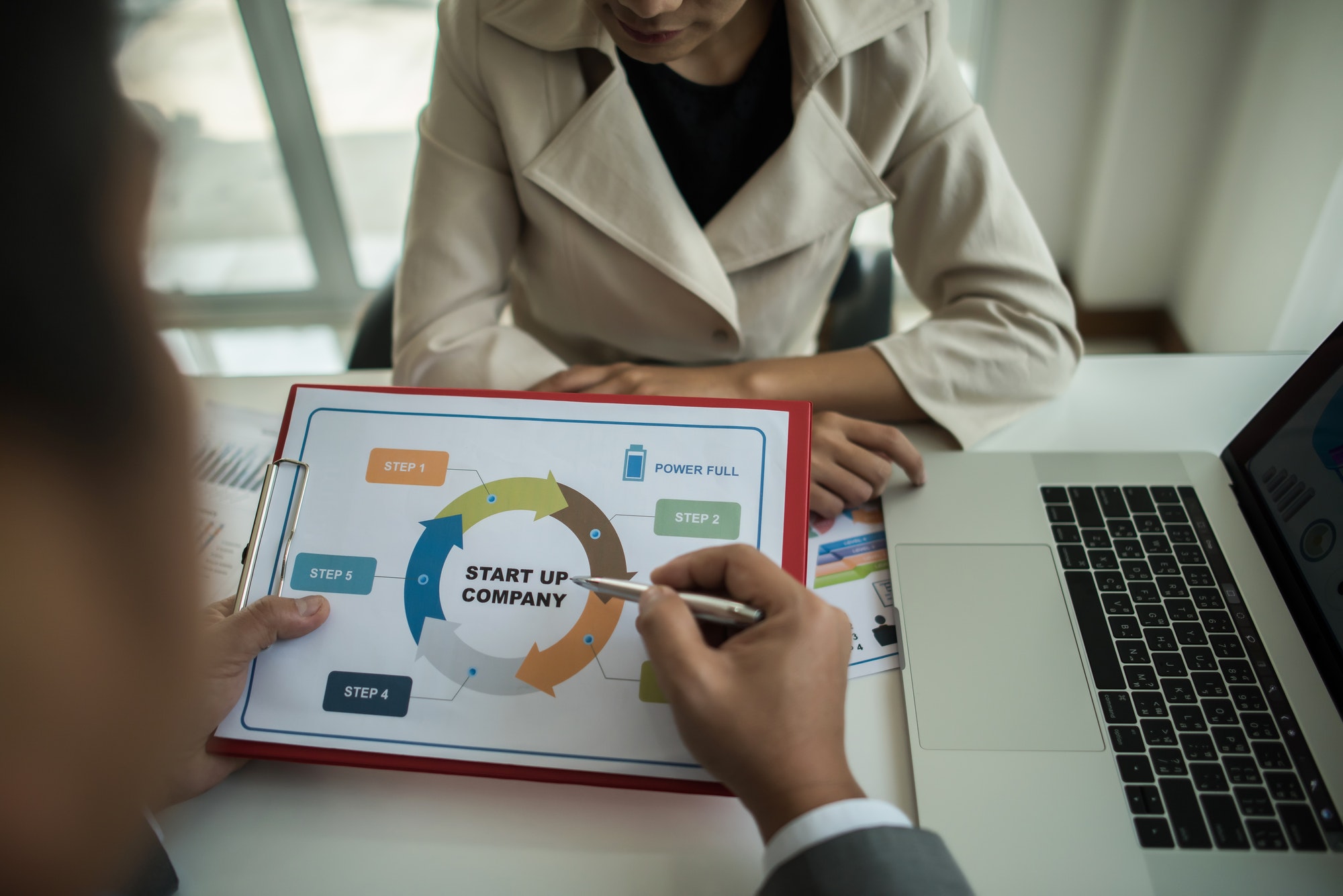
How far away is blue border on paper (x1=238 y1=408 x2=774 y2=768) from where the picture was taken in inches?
21.6

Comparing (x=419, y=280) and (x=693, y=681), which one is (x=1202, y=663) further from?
(x=419, y=280)

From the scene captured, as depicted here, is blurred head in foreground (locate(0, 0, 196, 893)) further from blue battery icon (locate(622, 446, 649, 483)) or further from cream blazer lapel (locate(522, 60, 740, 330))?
cream blazer lapel (locate(522, 60, 740, 330))

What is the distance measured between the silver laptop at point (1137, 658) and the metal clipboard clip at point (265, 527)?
1.62 feet

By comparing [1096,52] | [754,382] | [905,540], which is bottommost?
[905,540]

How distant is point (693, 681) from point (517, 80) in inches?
26.2

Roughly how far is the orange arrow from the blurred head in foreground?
308 millimetres

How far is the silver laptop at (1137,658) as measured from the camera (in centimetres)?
52

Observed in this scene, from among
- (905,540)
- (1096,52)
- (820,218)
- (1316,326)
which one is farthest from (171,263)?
(1096,52)

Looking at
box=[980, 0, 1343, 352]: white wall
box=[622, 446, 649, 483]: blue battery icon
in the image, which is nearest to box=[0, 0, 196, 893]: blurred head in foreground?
box=[622, 446, 649, 483]: blue battery icon

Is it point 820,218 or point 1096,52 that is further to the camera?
point 1096,52


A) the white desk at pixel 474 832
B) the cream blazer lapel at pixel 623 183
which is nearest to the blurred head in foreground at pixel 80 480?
the white desk at pixel 474 832

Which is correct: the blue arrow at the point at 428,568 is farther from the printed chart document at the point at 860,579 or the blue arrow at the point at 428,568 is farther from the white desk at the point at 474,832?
the printed chart document at the point at 860,579

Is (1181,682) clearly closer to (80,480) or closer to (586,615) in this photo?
(586,615)

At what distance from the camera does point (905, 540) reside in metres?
0.71
